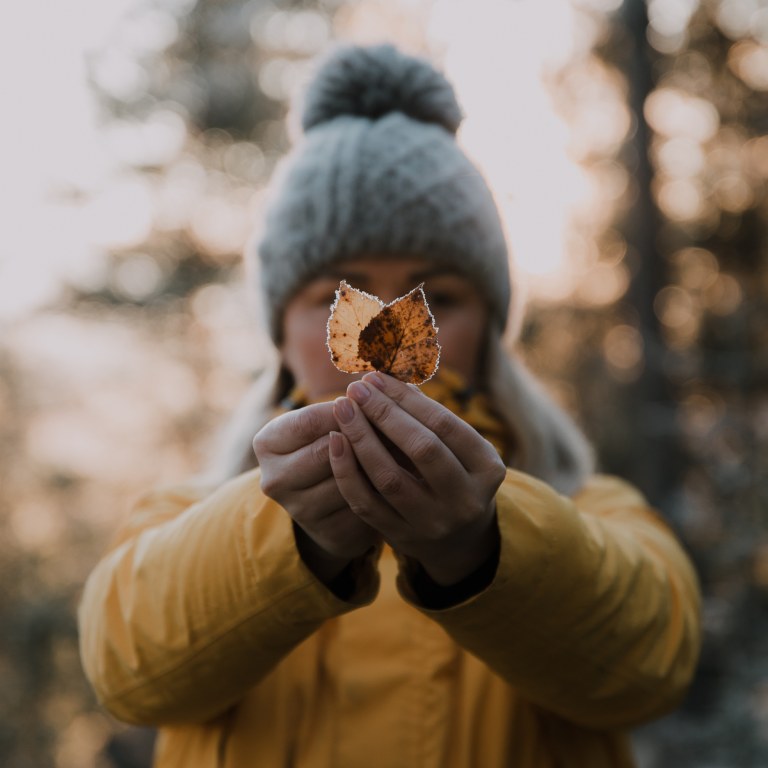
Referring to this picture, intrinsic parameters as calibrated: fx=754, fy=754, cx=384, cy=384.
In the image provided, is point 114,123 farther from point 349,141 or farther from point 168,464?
point 349,141

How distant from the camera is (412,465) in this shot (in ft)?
3.30

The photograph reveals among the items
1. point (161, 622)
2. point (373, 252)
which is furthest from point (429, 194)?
point (161, 622)

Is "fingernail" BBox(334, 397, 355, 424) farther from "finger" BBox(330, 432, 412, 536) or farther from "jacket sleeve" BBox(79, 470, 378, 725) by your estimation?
"jacket sleeve" BBox(79, 470, 378, 725)

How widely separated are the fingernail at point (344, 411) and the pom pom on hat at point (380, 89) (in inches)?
49.1

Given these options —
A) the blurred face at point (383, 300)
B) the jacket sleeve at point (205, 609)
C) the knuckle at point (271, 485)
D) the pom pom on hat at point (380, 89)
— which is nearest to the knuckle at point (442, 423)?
the knuckle at point (271, 485)

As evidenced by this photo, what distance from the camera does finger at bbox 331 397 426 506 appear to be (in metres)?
0.94

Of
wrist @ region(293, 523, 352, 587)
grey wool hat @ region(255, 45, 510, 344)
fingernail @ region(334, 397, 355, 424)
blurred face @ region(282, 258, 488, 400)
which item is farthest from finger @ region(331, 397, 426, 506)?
grey wool hat @ region(255, 45, 510, 344)

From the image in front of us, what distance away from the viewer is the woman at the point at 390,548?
103 centimetres

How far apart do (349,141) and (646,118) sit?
536cm

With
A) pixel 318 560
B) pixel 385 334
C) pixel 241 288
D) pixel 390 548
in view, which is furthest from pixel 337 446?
pixel 241 288

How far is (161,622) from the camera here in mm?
1344

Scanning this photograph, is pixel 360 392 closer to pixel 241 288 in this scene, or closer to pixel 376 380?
pixel 376 380

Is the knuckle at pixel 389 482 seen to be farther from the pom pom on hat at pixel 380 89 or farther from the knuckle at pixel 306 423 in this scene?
the pom pom on hat at pixel 380 89

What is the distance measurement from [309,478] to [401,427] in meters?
A: 0.16
